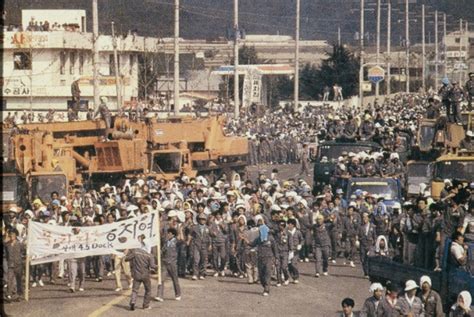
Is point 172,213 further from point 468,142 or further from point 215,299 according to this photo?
point 468,142

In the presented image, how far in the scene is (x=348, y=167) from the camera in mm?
39188

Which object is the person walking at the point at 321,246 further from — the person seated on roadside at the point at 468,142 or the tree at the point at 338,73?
the tree at the point at 338,73

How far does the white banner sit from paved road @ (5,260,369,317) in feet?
2.56

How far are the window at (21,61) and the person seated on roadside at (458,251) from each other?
55722mm

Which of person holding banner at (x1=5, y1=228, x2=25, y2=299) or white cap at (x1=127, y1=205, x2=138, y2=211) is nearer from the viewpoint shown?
person holding banner at (x1=5, y1=228, x2=25, y2=299)

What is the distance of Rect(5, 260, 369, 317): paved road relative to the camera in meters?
24.9

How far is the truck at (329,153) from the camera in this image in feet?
142

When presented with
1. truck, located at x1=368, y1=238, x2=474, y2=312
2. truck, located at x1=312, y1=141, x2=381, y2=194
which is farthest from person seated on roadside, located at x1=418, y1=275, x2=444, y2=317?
truck, located at x1=312, y1=141, x2=381, y2=194

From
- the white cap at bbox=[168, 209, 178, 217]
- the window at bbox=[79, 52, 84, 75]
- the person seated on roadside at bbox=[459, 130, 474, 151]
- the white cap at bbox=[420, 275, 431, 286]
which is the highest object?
the window at bbox=[79, 52, 84, 75]

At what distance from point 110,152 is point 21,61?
35753 millimetres

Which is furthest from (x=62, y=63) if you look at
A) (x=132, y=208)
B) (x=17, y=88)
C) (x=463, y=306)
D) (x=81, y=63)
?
(x=463, y=306)

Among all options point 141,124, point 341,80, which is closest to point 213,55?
point 341,80

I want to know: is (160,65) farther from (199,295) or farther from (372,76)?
(199,295)

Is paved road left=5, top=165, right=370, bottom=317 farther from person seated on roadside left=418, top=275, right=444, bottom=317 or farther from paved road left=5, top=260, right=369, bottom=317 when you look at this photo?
person seated on roadside left=418, top=275, right=444, bottom=317
